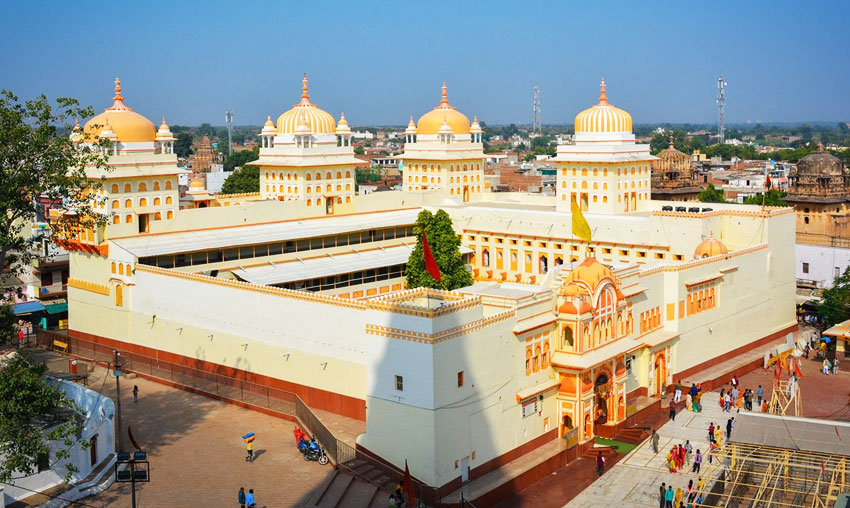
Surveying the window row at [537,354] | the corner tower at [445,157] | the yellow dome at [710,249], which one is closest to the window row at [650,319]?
the yellow dome at [710,249]

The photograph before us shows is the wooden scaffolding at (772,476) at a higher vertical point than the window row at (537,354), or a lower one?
lower

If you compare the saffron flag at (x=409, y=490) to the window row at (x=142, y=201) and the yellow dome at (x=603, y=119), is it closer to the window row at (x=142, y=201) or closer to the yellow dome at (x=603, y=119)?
the window row at (x=142, y=201)

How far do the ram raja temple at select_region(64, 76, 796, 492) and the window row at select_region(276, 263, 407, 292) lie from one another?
0.33 feet

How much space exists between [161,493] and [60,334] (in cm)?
1660

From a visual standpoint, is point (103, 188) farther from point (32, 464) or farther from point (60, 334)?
point (32, 464)

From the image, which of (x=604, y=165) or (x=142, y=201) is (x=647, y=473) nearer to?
(x=604, y=165)

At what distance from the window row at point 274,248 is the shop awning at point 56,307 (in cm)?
817

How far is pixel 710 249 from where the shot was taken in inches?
1460

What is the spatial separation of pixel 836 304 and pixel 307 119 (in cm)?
2493

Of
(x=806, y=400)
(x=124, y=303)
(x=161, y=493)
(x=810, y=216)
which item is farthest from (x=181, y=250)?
(x=810, y=216)

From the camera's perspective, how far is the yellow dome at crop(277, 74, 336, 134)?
1796 inches

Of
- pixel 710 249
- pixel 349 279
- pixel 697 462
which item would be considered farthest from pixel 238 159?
pixel 697 462

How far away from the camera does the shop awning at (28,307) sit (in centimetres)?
3997

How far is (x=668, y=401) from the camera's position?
109 feet
